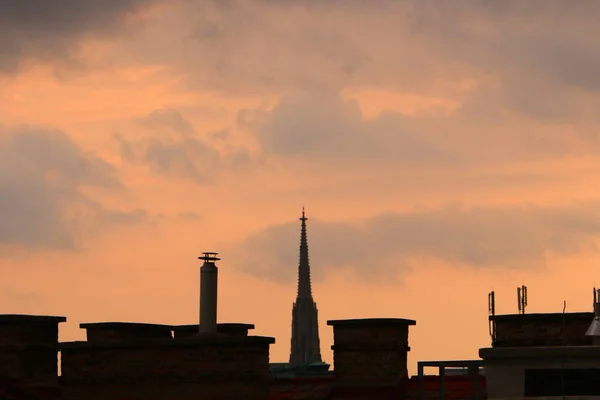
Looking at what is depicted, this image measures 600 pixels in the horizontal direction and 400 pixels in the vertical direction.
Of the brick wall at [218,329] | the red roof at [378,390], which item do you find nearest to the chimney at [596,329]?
the red roof at [378,390]

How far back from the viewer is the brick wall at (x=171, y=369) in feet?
160

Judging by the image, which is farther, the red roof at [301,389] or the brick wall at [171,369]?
the red roof at [301,389]

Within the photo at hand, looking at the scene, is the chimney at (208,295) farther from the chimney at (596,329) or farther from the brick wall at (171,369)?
the chimney at (596,329)

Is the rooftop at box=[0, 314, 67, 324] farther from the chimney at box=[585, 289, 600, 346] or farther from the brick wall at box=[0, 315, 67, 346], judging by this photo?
the chimney at box=[585, 289, 600, 346]

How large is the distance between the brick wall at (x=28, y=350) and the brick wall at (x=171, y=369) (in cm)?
424

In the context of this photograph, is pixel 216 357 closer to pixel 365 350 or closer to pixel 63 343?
pixel 63 343

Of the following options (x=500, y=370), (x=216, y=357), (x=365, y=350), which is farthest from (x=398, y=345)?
(x=216, y=357)

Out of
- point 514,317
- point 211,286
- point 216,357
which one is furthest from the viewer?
point 514,317

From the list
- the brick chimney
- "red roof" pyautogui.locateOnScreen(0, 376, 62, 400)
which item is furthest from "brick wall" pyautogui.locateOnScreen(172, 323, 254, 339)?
"red roof" pyautogui.locateOnScreen(0, 376, 62, 400)

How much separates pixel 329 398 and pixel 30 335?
9.81m

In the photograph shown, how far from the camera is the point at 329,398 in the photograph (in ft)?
183

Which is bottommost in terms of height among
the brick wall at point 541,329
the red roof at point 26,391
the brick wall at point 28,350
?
the red roof at point 26,391

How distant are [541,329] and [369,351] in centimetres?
703

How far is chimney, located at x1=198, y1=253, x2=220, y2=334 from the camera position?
52391mm
